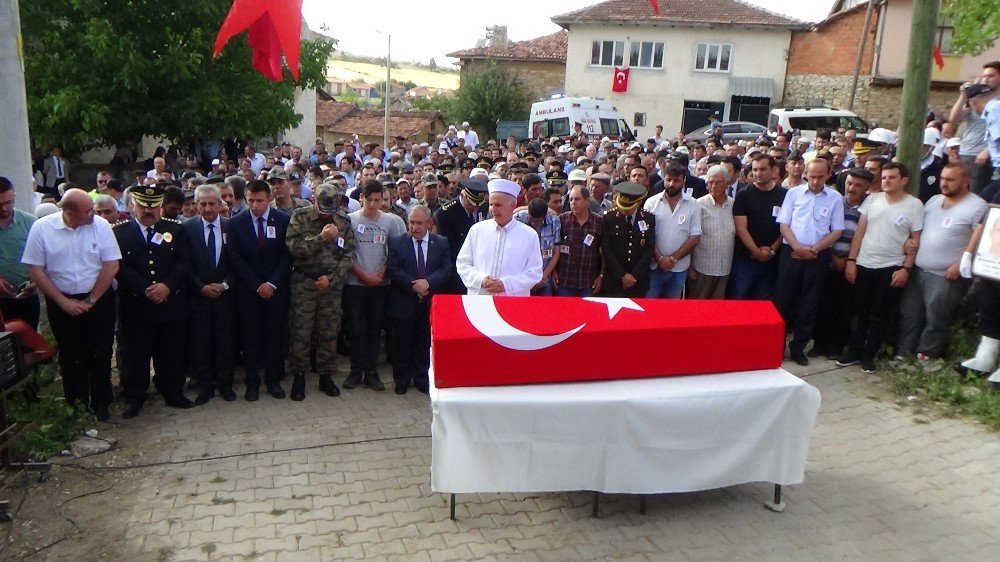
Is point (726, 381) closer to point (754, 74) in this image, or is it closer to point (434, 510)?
point (434, 510)

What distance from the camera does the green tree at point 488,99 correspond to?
123ft

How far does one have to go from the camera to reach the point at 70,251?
17.8ft

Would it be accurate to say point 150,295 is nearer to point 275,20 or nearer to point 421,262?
point 421,262

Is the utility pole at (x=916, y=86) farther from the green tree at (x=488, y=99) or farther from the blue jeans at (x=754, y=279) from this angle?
the green tree at (x=488, y=99)

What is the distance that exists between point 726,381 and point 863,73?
1239 inches

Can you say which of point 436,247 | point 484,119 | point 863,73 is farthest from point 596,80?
point 436,247

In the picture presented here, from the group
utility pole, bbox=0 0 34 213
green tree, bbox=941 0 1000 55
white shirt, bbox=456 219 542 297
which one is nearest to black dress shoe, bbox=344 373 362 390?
white shirt, bbox=456 219 542 297

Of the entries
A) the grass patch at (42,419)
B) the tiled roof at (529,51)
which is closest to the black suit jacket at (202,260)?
the grass patch at (42,419)

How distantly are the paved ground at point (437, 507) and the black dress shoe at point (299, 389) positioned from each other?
513mm

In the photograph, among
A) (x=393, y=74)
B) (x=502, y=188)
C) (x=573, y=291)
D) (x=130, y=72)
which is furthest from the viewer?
(x=393, y=74)

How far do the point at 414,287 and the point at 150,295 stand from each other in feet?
6.72

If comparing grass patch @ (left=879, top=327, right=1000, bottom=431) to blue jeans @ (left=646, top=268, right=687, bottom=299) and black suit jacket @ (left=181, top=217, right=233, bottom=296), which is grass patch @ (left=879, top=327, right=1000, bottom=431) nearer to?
blue jeans @ (left=646, top=268, right=687, bottom=299)

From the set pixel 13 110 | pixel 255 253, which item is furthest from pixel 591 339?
pixel 13 110

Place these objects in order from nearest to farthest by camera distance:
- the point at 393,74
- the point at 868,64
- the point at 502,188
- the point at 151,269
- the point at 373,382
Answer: the point at 502,188
the point at 151,269
the point at 373,382
the point at 868,64
the point at 393,74
